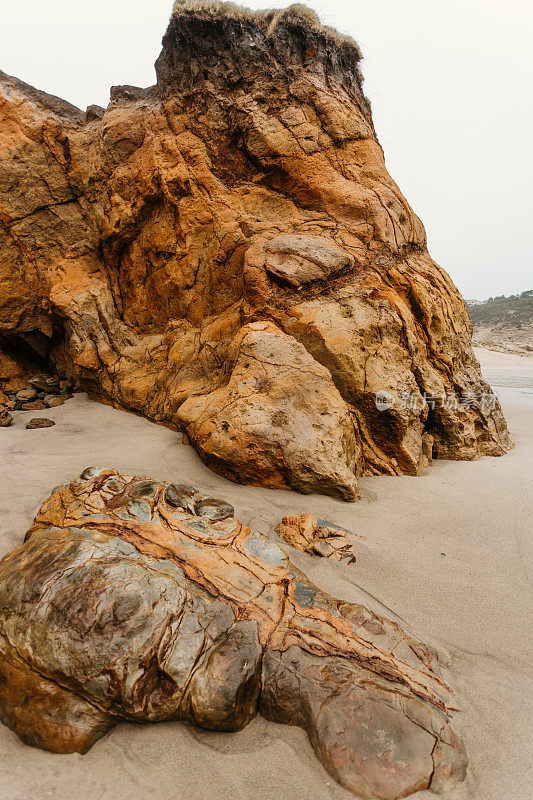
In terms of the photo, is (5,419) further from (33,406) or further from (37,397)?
(37,397)

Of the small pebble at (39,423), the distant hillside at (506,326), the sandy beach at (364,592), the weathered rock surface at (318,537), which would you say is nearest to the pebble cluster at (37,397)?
the small pebble at (39,423)

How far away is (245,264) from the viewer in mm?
3883

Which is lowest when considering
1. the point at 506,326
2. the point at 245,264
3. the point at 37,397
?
the point at 37,397

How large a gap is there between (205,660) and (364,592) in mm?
939

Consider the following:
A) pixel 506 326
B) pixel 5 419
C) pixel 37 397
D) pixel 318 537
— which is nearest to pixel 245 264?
pixel 318 537

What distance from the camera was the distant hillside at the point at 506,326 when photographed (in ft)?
89.7

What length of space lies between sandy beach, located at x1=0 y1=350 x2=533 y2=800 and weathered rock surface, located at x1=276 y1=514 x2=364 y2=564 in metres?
0.07

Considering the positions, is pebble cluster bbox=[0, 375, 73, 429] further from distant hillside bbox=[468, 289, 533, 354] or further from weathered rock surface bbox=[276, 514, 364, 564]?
distant hillside bbox=[468, 289, 533, 354]

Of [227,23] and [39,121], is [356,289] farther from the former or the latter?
[39,121]

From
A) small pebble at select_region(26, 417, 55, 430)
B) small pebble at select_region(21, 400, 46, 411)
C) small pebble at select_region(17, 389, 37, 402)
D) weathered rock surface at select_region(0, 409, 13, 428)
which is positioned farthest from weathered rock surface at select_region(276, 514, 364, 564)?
small pebble at select_region(17, 389, 37, 402)

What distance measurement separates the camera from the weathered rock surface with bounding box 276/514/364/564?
7.78 ft

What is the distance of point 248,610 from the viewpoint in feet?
5.66

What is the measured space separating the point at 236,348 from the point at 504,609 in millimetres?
2618

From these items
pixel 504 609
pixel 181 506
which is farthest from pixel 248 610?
pixel 504 609
